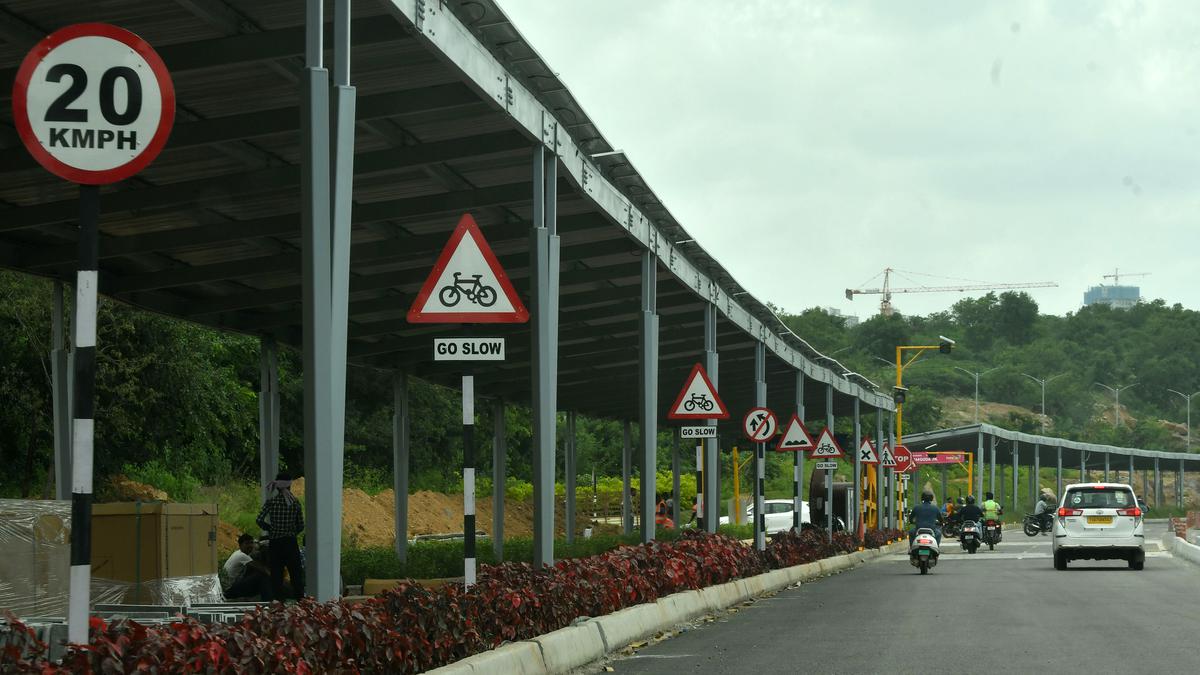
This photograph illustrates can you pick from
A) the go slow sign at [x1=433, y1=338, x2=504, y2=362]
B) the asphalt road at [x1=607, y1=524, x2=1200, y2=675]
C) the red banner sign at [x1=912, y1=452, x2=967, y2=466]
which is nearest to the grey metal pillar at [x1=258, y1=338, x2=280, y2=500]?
the asphalt road at [x1=607, y1=524, x2=1200, y2=675]

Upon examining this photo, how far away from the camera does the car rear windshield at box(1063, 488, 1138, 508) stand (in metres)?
32.9

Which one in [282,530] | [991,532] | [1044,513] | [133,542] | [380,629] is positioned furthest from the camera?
[1044,513]

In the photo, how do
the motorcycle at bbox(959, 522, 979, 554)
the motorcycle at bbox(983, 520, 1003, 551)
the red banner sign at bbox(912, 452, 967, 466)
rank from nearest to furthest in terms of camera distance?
the motorcycle at bbox(959, 522, 979, 554) → the motorcycle at bbox(983, 520, 1003, 551) → the red banner sign at bbox(912, 452, 967, 466)

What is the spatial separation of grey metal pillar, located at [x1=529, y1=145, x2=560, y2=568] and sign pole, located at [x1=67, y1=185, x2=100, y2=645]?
10.2 meters

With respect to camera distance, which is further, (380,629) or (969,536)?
(969,536)

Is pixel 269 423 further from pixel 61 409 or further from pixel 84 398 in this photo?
pixel 84 398

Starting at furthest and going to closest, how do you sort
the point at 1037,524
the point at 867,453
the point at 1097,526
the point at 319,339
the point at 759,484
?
1. the point at 1037,524
2. the point at 867,453
3. the point at 1097,526
4. the point at 759,484
5. the point at 319,339

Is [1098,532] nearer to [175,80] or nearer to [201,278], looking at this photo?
[201,278]

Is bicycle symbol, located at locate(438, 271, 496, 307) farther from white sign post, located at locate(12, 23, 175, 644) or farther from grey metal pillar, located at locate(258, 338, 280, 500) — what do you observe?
grey metal pillar, located at locate(258, 338, 280, 500)

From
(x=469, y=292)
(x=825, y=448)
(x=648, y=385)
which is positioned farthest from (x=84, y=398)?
(x=825, y=448)

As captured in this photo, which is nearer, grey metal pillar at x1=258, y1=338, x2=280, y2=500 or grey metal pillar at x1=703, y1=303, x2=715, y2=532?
grey metal pillar at x1=258, y1=338, x2=280, y2=500

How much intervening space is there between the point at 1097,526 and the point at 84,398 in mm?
28391

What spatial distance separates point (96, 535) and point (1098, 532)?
20991 millimetres

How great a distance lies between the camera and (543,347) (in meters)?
17.6
